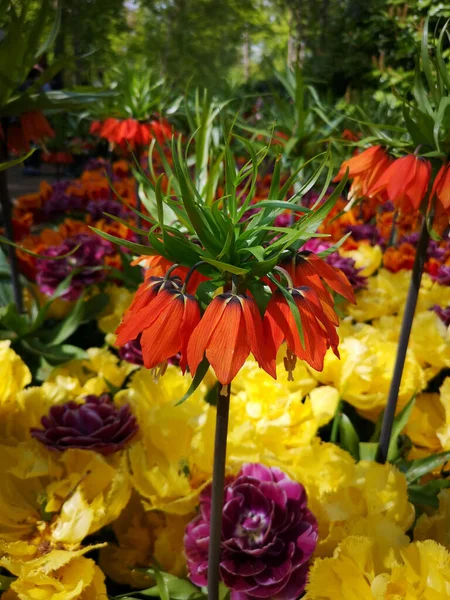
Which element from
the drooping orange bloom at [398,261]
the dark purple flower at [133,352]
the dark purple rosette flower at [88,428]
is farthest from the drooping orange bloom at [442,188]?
the drooping orange bloom at [398,261]

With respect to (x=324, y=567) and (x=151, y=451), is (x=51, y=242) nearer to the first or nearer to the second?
(x=151, y=451)

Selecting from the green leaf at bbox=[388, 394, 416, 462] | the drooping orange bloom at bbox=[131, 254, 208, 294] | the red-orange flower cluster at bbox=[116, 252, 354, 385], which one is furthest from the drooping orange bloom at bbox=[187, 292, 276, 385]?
the green leaf at bbox=[388, 394, 416, 462]

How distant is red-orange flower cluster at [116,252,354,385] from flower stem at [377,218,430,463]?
1.43ft

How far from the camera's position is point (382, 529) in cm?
71

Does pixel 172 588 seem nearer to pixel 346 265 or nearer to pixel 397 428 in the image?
pixel 397 428

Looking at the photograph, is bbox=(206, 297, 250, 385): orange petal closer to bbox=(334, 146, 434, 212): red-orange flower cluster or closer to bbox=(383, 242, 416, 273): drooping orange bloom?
bbox=(334, 146, 434, 212): red-orange flower cluster

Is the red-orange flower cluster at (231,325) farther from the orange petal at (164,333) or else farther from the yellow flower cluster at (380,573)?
the yellow flower cluster at (380,573)

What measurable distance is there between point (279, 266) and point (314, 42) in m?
9.78

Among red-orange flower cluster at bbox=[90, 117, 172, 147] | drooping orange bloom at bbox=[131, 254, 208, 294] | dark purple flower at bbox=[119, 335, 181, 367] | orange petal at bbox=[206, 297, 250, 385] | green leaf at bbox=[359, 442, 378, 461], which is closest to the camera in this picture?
orange petal at bbox=[206, 297, 250, 385]

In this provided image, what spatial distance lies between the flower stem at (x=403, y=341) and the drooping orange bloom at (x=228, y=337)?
508mm

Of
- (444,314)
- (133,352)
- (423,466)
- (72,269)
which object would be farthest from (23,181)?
(423,466)

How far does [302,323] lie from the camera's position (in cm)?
51

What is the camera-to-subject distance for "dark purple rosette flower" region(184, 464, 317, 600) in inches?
27.0

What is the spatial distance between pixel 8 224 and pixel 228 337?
3.59 feet
